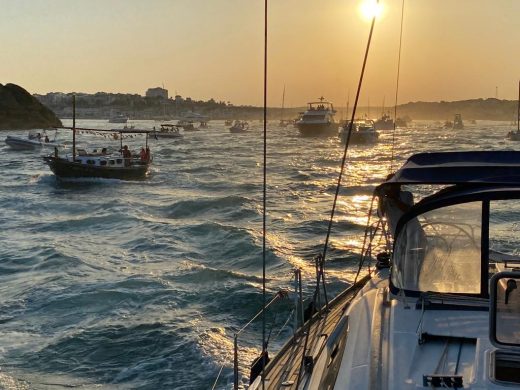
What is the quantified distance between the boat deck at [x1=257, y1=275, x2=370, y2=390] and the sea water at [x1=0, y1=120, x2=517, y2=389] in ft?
9.76

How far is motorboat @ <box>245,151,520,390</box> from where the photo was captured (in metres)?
3.73

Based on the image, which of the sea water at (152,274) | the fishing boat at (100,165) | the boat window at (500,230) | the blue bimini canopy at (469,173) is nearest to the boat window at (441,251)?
the boat window at (500,230)

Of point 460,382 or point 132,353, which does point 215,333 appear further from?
point 460,382

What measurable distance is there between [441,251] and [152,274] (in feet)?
39.5

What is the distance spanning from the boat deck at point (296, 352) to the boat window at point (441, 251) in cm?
109

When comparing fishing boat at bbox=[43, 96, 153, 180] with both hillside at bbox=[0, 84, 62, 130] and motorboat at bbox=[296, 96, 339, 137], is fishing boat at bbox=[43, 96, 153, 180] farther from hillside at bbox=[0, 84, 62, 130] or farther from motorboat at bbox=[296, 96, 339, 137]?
hillside at bbox=[0, 84, 62, 130]

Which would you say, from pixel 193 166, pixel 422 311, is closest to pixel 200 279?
pixel 422 311

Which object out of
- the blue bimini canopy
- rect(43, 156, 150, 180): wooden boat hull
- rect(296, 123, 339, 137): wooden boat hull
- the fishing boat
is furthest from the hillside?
the blue bimini canopy

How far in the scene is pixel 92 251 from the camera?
776 inches

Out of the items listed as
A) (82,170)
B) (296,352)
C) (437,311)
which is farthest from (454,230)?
(82,170)

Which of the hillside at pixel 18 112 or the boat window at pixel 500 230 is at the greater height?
the hillside at pixel 18 112

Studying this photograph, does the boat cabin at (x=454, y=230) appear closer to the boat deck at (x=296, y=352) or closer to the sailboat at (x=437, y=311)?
the sailboat at (x=437, y=311)

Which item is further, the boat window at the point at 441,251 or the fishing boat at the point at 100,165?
the fishing boat at the point at 100,165

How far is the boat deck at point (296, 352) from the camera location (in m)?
5.32
